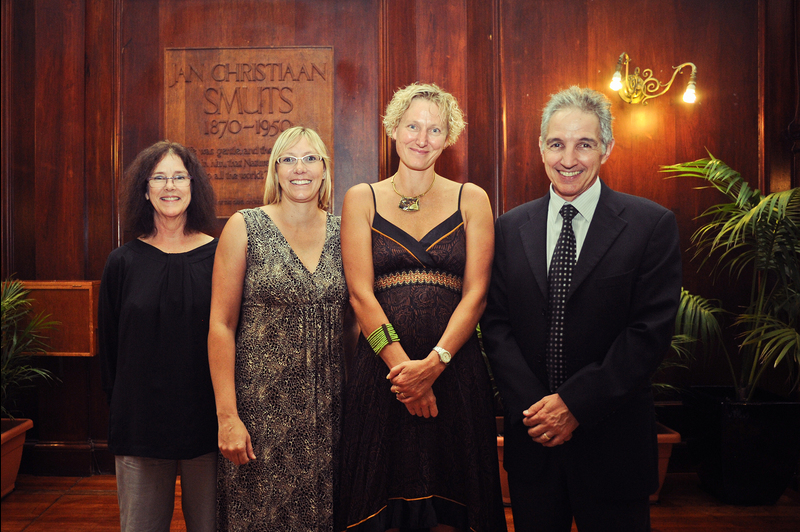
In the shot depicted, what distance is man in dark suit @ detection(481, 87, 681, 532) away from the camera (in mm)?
1740

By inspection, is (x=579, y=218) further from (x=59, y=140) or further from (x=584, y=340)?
(x=59, y=140)

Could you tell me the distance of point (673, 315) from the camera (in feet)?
5.70

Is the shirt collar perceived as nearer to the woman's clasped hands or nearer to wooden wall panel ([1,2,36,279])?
the woman's clasped hands

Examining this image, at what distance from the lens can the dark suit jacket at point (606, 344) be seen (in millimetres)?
1730

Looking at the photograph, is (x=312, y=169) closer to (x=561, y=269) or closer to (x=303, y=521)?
(x=561, y=269)

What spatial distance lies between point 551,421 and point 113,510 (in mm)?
2750

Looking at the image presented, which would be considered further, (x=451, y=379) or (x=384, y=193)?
(x=384, y=193)

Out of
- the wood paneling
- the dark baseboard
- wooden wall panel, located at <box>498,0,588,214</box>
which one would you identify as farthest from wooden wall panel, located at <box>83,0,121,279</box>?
wooden wall panel, located at <box>498,0,588,214</box>

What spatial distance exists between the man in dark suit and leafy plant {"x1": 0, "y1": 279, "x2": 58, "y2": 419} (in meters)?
2.87

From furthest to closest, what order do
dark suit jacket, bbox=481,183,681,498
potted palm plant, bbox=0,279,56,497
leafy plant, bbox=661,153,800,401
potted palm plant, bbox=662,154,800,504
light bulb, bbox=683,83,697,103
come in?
light bulb, bbox=683,83,697,103 → potted palm plant, bbox=0,279,56,497 → potted palm plant, bbox=662,154,800,504 → leafy plant, bbox=661,153,800,401 → dark suit jacket, bbox=481,183,681,498

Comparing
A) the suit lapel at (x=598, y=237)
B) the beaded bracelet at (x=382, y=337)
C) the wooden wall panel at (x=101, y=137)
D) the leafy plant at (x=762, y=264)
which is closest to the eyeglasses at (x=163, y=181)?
the beaded bracelet at (x=382, y=337)

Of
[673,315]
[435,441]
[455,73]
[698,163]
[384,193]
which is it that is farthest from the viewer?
[455,73]

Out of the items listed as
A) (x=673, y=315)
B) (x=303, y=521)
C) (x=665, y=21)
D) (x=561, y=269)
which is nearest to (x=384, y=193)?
(x=561, y=269)

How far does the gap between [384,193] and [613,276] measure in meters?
0.87
